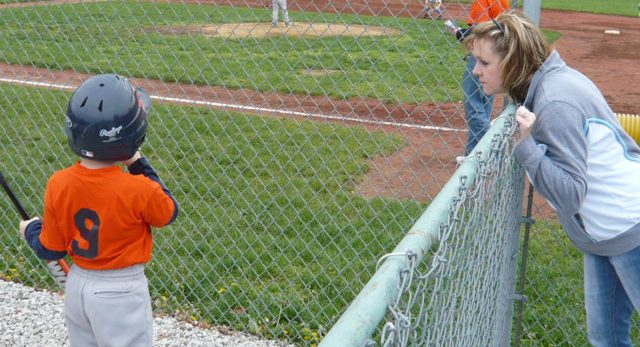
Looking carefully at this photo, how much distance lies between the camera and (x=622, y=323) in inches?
118

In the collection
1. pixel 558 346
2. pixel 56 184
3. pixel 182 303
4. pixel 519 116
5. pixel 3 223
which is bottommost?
pixel 558 346

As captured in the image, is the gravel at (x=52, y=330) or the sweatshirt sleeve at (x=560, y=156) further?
the gravel at (x=52, y=330)

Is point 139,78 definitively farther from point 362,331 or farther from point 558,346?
point 362,331

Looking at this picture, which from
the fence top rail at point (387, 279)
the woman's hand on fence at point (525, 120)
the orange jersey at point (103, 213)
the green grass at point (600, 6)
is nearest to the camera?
the fence top rail at point (387, 279)

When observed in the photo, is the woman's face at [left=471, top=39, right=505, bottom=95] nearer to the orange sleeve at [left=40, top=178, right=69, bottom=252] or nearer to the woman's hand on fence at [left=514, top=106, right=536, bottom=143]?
the woman's hand on fence at [left=514, top=106, right=536, bottom=143]

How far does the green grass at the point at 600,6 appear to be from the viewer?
25406mm

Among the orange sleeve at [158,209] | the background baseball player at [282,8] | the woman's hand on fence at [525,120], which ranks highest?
the orange sleeve at [158,209]

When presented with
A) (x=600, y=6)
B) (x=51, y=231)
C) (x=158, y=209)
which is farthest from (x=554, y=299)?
(x=600, y=6)

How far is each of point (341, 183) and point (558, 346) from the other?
2555mm

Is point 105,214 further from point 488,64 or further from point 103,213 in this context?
point 488,64

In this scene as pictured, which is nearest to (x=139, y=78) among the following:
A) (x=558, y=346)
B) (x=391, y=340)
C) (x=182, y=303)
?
(x=182, y=303)

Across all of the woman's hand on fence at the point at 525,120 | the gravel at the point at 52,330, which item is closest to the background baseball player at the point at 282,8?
the gravel at the point at 52,330

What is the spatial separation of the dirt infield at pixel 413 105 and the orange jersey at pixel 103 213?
1842 millimetres

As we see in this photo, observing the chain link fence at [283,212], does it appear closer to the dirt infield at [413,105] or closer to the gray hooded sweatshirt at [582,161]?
the dirt infield at [413,105]
